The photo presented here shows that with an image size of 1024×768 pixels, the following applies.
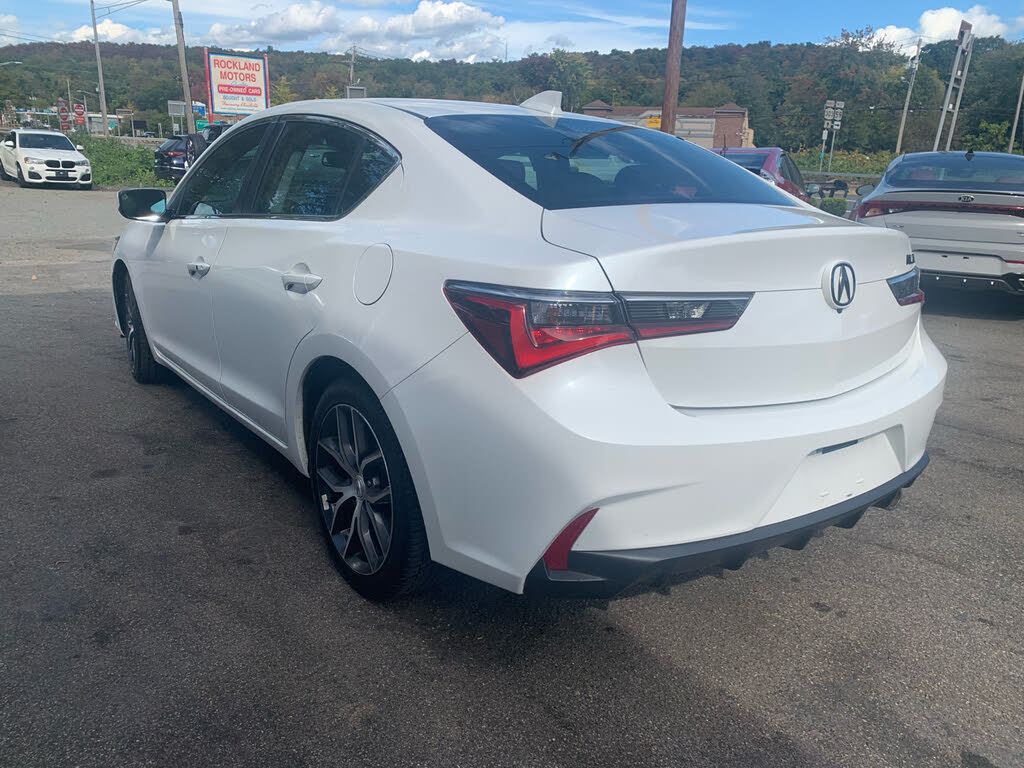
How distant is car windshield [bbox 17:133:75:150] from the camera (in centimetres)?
2438

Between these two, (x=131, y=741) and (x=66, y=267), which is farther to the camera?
(x=66, y=267)

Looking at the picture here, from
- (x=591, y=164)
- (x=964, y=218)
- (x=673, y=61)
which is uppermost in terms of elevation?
(x=673, y=61)

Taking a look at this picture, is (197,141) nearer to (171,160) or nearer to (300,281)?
(171,160)

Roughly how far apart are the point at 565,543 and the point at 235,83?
4327 cm

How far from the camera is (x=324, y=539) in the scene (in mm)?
2986

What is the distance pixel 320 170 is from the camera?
310 cm

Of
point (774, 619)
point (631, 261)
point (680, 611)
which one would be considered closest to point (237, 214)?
point (631, 261)

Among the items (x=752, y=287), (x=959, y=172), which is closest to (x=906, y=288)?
(x=752, y=287)

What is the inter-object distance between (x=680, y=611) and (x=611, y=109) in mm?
71462

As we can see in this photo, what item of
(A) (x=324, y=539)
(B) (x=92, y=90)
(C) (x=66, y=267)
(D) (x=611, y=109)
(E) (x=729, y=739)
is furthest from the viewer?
(B) (x=92, y=90)

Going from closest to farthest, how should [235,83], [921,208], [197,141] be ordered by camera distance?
[921,208], [197,141], [235,83]

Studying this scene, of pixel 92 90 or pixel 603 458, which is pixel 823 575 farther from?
pixel 92 90

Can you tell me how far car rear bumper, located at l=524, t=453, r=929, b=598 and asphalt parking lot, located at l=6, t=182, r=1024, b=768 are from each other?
1.30 feet

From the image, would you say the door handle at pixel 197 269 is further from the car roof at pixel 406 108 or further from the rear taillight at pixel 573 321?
the rear taillight at pixel 573 321
